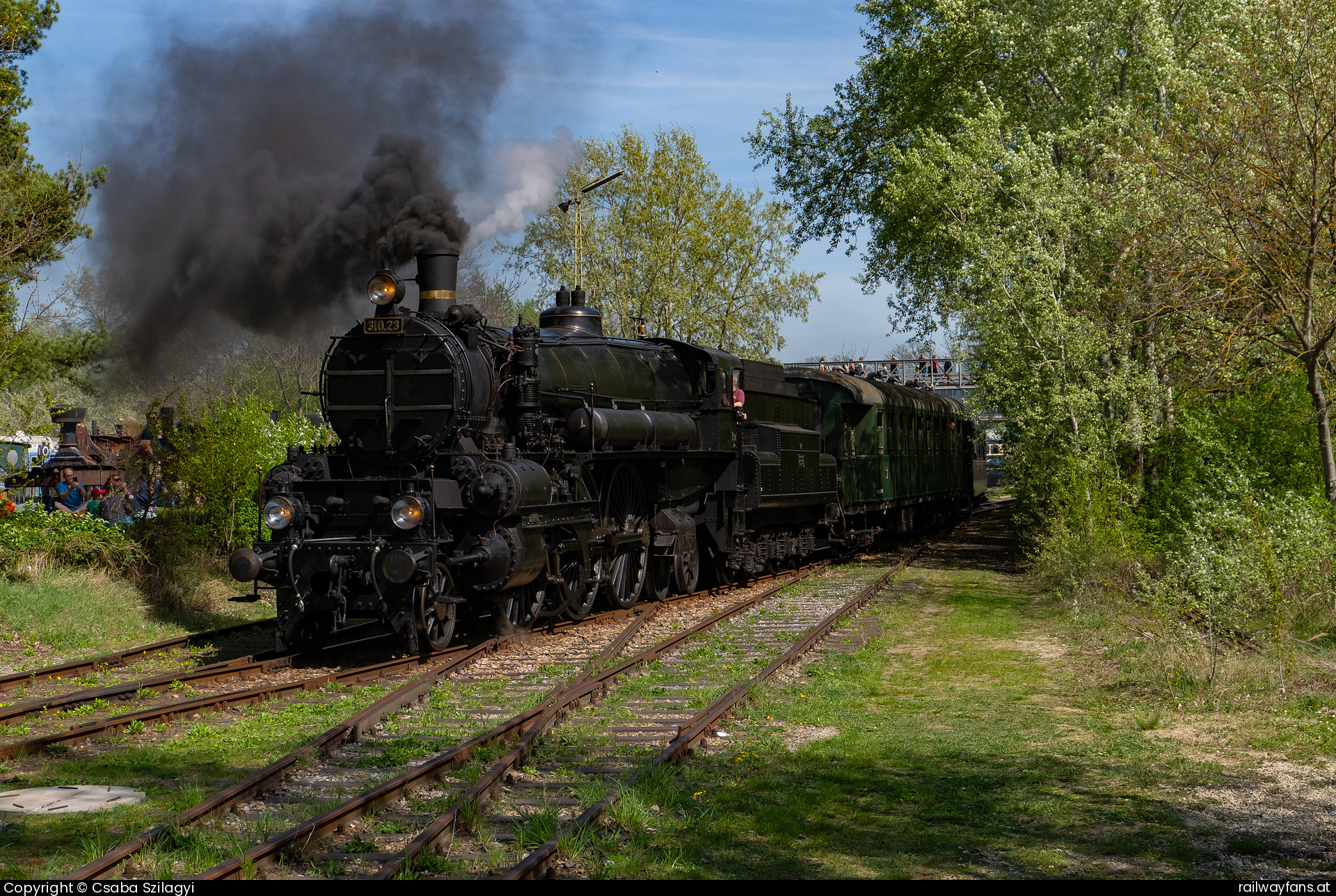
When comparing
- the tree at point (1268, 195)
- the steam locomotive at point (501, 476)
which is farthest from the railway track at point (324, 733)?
the tree at point (1268, 195)

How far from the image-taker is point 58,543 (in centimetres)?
1460

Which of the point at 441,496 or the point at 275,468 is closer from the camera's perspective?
the point at 441,496

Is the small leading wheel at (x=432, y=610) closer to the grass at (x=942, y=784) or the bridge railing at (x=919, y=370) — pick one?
the grass at (x=942, y=784)

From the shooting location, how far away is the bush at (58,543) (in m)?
14.1

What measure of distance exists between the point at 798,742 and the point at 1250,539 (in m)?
6.20

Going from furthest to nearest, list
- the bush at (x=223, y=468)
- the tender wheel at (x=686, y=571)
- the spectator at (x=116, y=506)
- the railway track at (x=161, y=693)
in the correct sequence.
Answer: the spectator at (x=116, y=506), the bush at (x=223, y=468), the tender wheel at (x=686, y=571), the railway track at (x=161, y=693)

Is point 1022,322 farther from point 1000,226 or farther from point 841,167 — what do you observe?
point 841,167

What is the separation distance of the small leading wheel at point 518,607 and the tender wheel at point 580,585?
0.42m

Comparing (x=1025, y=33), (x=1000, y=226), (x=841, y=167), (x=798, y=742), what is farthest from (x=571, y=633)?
(x=841, y=167)

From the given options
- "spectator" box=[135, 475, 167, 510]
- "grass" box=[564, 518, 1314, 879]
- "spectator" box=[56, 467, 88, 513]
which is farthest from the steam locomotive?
"spectator" box=[56, 467, 88, 513]

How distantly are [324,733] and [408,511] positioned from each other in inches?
122

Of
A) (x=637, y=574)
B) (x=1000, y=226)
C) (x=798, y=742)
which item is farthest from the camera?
(x=1000, y=226)

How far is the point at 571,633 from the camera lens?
1268cm
